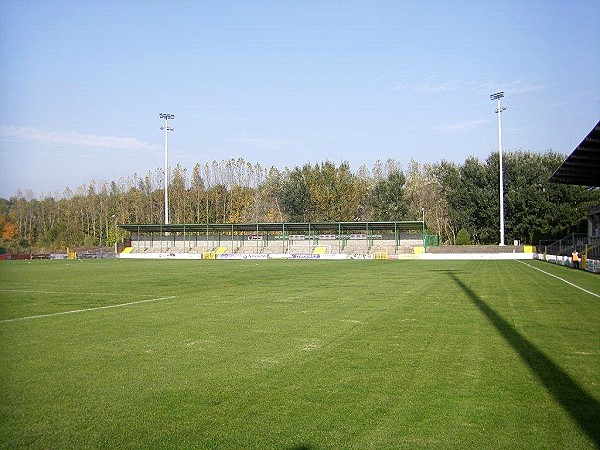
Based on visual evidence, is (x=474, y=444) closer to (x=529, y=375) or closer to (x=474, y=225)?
(x=529, y=375)

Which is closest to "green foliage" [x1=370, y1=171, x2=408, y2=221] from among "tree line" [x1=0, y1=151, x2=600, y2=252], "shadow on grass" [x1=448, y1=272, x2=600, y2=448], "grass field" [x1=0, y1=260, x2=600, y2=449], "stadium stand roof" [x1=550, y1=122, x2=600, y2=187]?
"tree line" [x1=0, y1=151, x2=600, y2=252]

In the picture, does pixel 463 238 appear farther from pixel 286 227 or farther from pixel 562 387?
pixel 562 387

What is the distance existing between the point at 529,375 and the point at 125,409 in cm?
548

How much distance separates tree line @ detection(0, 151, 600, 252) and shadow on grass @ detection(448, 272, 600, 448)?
6352 cm

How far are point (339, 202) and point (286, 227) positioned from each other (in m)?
19.7

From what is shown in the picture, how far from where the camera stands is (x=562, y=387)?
7.27 metres

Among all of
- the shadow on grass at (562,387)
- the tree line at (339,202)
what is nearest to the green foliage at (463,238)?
the tree line at (339,202)

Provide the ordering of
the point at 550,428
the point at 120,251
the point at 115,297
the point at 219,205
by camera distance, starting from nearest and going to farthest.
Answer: the point at 550,428
the point at 115,297
the point at 120,251
the point at 219,205

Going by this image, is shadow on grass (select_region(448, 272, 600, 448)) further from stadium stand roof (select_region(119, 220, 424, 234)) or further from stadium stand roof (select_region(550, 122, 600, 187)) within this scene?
stadium stand roof (select_region(119, 220, 424, 234))

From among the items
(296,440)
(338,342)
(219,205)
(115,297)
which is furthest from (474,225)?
(296,440)

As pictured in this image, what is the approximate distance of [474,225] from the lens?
8225cm

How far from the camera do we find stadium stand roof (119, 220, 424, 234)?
70188 millimetres

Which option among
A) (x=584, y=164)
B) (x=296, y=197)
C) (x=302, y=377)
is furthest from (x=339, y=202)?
(x=302, y=377)

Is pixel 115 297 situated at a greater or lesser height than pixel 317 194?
lesser
